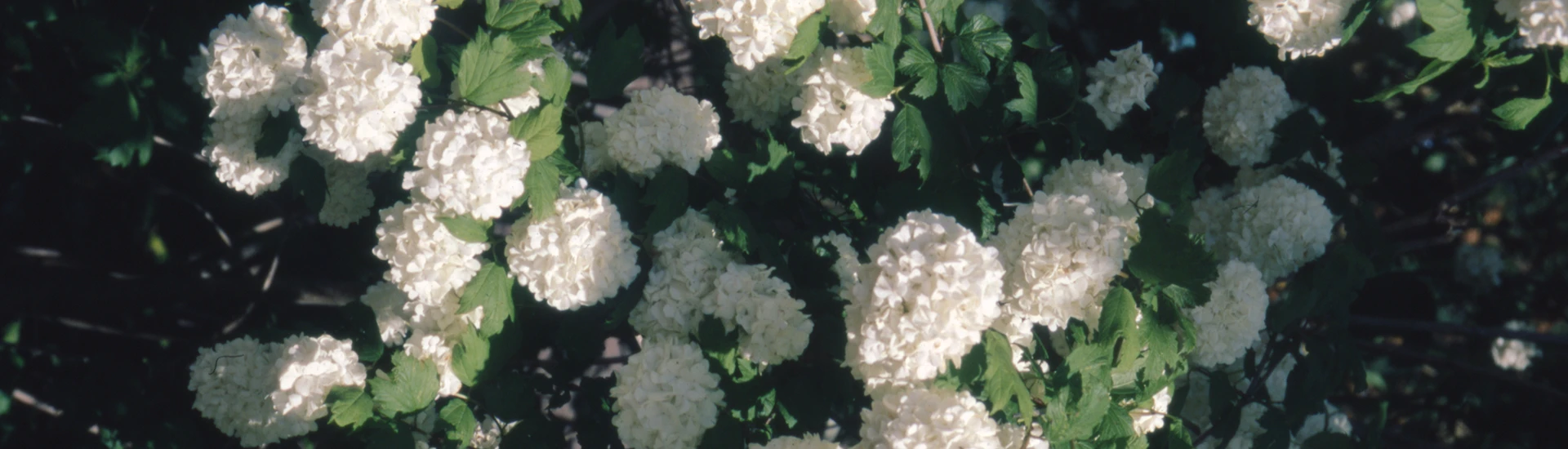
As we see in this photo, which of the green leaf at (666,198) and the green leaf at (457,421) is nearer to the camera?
the green leaf at (666,198)

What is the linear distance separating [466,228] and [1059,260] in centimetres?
126

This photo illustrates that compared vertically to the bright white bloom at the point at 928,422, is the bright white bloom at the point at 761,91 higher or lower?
higher

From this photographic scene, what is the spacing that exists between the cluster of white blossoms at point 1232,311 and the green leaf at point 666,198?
132 cm

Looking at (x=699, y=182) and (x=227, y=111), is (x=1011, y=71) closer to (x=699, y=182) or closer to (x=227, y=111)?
(x=699, y=182)

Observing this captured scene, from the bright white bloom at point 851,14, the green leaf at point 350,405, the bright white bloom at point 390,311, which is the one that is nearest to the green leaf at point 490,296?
the green leaf at point 350,405

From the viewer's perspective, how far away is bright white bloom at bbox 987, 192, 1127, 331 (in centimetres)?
179

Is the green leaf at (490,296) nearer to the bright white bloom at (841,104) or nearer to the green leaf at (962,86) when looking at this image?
the bright white bloom at (841,104)

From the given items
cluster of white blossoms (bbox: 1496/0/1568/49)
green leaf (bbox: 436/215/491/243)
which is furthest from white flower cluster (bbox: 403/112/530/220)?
cluster of white blossoms (bbox: 1496/0/1568/49)

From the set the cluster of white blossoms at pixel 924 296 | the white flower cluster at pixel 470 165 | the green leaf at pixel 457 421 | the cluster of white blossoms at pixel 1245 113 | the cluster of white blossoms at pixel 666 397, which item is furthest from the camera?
the cluster of white blossoms at pixel 1245 113

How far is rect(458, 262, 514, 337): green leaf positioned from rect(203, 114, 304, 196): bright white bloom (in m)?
0.62

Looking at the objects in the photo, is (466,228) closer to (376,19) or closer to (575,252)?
(575,252)

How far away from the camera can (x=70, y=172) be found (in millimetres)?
3645

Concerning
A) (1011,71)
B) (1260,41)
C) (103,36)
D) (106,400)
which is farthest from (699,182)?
(106,400)

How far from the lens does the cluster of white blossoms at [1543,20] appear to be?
6.34 feet
